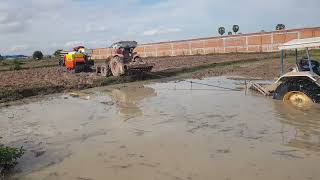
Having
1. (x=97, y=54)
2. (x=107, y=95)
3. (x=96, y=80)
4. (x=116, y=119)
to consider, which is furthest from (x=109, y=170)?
(x=97, y=54)

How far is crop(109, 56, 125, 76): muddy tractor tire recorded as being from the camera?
21312 mm

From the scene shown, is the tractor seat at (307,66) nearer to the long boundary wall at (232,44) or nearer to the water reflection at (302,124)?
the water reflection at (302,124)

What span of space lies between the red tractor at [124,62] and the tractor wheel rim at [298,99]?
1020 centimetres

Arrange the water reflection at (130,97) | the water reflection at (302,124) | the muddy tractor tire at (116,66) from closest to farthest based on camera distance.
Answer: the water reflection at (302,124), the water reflection at (130,97), the muddy tractor tire at (116,66)

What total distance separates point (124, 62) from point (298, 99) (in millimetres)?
11578

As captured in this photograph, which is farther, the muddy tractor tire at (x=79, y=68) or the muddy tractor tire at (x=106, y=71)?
the muddy tractor tire at (x=79, y=68)

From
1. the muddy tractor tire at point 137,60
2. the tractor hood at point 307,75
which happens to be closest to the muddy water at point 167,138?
the tractor hood at point 307,75

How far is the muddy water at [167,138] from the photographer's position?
669cm

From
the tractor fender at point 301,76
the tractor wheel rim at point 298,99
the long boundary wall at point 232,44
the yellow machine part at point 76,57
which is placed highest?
the long boundary wall at point 232,44

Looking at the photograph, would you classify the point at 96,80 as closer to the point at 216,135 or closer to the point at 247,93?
the point at 247,93

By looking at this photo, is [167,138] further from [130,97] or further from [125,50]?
[125,50]

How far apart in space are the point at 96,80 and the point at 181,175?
15.0m

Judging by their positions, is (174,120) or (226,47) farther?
(226,47)

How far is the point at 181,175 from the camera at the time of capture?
6402 millimetres
